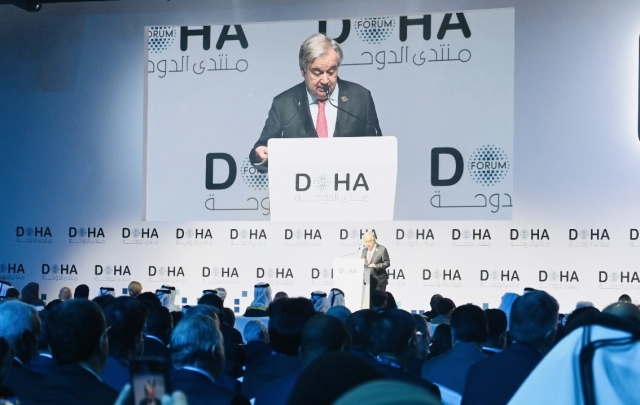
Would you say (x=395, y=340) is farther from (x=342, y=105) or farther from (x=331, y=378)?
(x=342, y=105)

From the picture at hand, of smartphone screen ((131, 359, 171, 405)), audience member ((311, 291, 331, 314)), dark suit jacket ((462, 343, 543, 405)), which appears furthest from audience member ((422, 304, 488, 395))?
audience member ((311, 291, 331, 314))

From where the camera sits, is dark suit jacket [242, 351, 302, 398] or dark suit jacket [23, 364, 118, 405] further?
dark suit jacket [242, 351, 302, 398]

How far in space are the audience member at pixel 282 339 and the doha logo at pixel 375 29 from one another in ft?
26.2

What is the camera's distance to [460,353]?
12.9ft

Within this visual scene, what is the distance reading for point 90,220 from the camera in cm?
1259

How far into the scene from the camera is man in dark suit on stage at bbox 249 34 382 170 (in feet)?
36.5

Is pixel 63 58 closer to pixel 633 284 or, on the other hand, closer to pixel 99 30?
pixel 99 30

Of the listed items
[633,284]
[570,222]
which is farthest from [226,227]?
[633,284]

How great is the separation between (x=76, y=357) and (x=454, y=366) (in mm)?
1947

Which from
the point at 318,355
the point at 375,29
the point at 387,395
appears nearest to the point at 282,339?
the point at 318,355

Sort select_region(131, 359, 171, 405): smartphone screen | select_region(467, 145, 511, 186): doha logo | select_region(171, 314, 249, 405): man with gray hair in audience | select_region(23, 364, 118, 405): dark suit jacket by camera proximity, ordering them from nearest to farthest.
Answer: select_region(131, 359, 171, 405): smartphone screen, select_region(23, 364, 118, 405): dark suit jacket, select_region(171, 314, 249, 405): man with gray hair in audience, select_region(467, 145, 511, 186): doha logo

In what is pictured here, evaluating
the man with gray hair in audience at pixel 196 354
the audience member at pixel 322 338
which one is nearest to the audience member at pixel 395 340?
the audience member at pixel 322 338

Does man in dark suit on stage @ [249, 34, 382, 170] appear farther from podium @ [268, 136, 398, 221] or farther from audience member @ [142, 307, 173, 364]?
audience member @ [142, 307, 173, 364]

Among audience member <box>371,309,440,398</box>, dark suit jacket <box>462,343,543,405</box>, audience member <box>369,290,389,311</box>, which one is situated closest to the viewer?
dark suit jacket <box>462,343,543,405</box>
